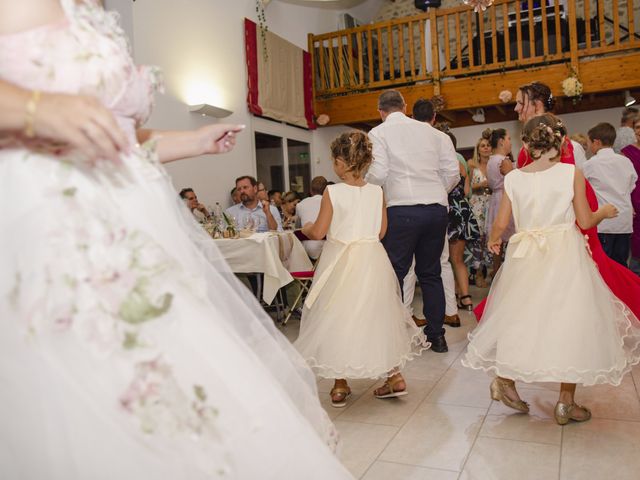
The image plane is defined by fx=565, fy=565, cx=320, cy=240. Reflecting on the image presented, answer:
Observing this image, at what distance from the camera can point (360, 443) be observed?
91.8 inches

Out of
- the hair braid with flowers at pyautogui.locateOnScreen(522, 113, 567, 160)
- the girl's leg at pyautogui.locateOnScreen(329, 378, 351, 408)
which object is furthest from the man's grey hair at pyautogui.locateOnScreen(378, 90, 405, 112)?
the girl's leg at pyautogui.locateOnScreen(329, 378, 351, 408)

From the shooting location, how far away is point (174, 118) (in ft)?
21.4

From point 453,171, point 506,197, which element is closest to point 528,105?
point 453,171

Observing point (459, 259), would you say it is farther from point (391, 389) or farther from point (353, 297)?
point (353, 297)

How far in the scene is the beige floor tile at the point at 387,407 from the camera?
2602mm

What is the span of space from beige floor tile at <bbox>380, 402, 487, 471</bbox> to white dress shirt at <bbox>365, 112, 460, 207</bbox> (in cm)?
134

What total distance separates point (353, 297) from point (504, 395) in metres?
Answer: 0.80

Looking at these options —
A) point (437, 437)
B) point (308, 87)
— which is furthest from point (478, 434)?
point (308, 87)

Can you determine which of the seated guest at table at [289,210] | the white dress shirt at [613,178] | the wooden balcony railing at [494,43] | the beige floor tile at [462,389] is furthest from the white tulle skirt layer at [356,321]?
the wooden balcony railing at [494,43]

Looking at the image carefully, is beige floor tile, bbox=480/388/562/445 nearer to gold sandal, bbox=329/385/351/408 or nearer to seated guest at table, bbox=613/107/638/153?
gold sandal, bbox=329/385/351/408

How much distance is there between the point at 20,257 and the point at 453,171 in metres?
3.15

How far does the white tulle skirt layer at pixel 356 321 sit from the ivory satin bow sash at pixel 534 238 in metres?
0.65

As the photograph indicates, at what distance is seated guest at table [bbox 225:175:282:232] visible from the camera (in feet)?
19.2

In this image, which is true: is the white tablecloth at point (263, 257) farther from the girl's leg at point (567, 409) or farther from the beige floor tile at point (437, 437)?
the girl's leg at point (567, 409)
